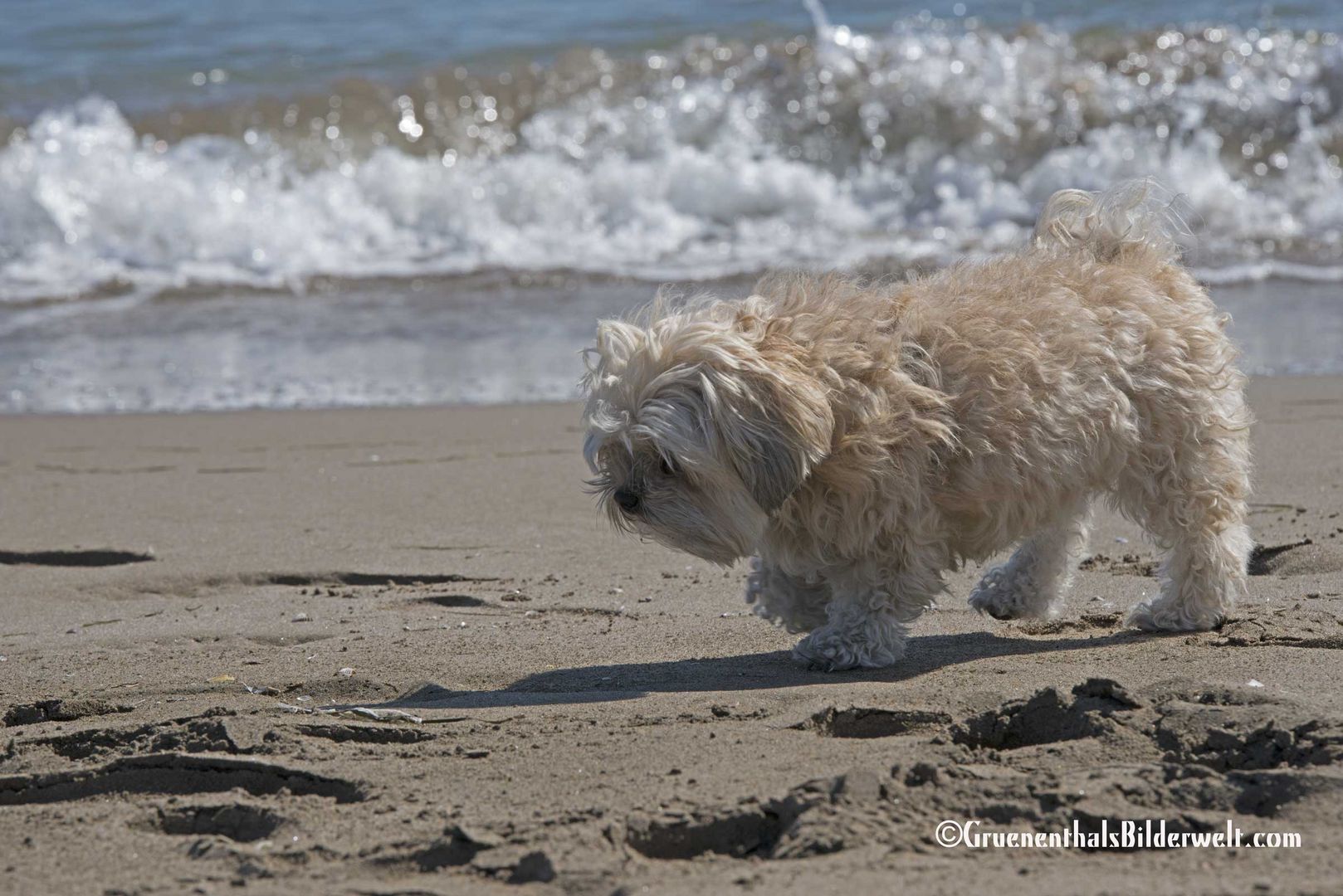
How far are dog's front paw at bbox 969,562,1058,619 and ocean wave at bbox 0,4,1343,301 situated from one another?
7531 mm

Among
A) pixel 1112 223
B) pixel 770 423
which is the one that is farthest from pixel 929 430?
pixel 1112 223

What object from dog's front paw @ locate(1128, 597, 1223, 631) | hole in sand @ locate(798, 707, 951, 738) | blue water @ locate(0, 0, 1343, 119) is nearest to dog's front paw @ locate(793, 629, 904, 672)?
hole in sand @ locate(798, 707, 951, 738)

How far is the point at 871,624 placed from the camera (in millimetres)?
4539

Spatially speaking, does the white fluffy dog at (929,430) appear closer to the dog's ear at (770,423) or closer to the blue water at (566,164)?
the dog's ear at (770,423)

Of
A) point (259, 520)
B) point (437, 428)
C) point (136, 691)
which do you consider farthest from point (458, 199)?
point (136, 691)

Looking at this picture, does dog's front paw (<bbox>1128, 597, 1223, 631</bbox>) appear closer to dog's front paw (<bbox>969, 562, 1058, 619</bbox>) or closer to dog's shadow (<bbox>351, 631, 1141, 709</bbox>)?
dog's shadow (<bbox>351, 631, 1141, 709</bbox>)

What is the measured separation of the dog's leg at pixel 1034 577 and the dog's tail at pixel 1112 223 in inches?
36.0

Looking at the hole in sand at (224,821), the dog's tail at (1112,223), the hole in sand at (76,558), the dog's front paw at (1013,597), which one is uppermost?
the dog's tail at (1112,223)

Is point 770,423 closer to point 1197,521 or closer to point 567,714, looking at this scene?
point 567,714

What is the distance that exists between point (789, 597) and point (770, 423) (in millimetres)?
863

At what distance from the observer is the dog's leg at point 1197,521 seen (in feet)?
15.8

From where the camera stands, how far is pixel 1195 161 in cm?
1445

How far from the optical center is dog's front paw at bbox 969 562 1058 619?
5.11 metres

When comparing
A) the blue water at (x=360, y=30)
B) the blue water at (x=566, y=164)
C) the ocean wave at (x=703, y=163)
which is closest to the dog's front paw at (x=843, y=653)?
the blue water at (x=566, y=164)
